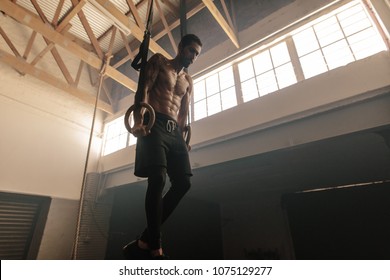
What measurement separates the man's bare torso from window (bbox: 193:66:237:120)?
253 cm

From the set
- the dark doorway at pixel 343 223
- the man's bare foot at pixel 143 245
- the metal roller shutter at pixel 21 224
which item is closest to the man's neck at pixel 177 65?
the man's bare foot at pixel 143 245

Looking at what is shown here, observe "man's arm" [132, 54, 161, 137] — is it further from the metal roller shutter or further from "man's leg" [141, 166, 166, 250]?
the metal roller shutter

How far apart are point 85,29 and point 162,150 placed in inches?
194

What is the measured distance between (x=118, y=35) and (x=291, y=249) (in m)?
7.36

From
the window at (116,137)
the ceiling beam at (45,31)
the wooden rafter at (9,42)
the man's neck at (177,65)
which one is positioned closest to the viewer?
the man's neck at (177,65)

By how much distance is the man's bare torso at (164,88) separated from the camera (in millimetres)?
1332

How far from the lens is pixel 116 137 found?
20.0 ft

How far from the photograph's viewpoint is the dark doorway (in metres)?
3.66

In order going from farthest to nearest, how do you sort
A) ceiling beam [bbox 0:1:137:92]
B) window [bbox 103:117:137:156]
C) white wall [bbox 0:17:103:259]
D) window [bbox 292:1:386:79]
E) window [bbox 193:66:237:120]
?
window [bbox 103:117:137:156] < white wall [bbox 0:17:103:259] < window [bbox 193:66:237:120] < ceiling beam [bbox 0:1:137:92] < window [bbox 292:1:386:79]

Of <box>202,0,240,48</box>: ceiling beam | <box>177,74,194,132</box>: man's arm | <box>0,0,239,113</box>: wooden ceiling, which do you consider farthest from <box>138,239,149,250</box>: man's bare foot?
<box>202,0,240,48</box>: ceiling beam

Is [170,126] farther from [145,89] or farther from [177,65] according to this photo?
[177,65]

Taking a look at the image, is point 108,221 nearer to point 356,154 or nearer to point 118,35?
point 118,35

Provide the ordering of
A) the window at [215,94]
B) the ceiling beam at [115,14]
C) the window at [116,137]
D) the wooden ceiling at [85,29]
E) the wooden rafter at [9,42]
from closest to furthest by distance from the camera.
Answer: the ceiling beam at [115,14], the wooden ceiling at [85,29], the window at [215,94], the wooden rafter at [9,42], the window at [116,137]

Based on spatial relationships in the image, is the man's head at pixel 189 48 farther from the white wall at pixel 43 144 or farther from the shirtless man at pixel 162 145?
the white wall at pixel 43 144
